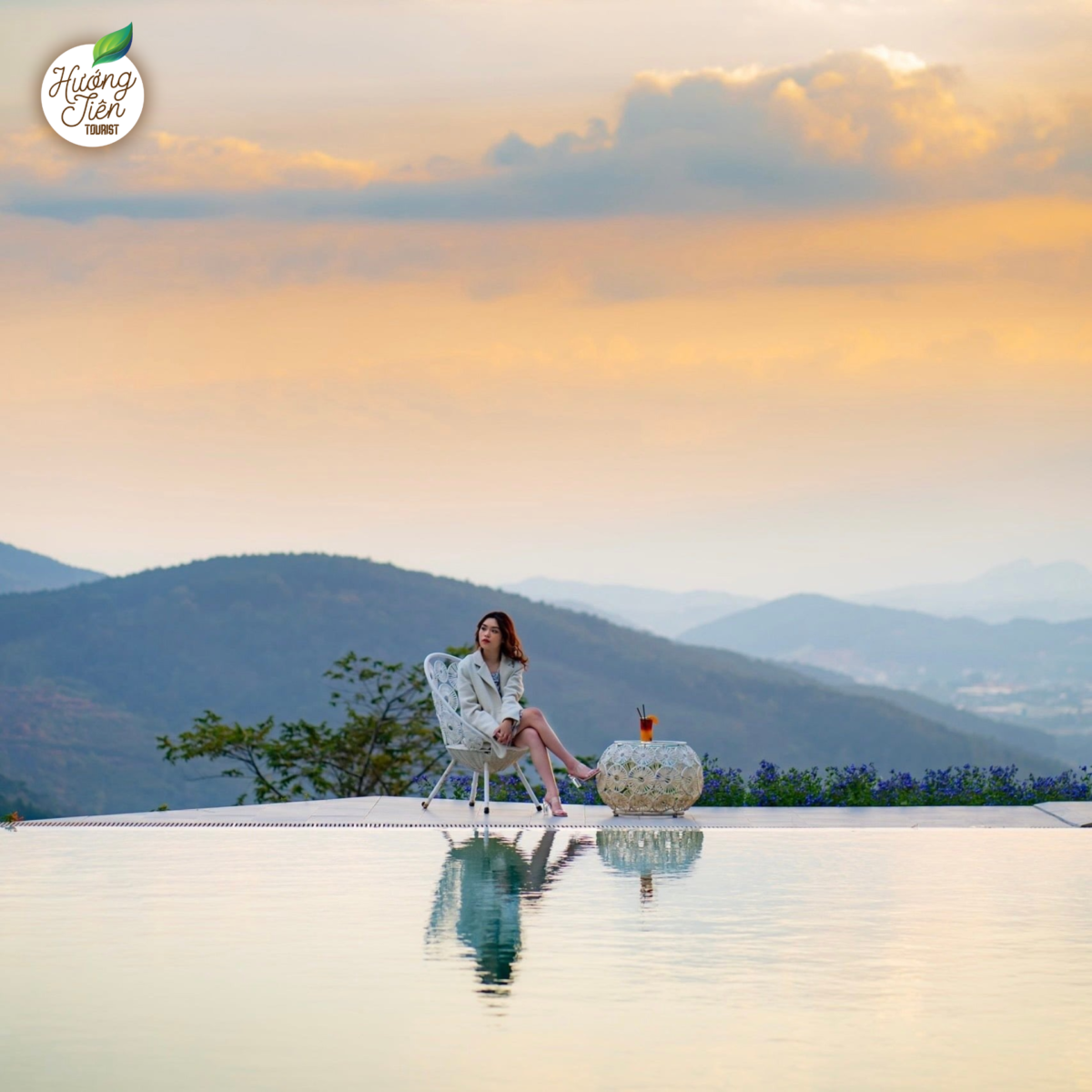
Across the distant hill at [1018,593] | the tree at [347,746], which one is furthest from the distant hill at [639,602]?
the tree at [347,746]

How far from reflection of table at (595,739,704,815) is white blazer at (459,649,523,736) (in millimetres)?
599

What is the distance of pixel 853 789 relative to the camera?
11422 millimetres

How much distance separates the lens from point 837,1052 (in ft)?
12.6

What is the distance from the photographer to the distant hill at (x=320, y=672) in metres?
49.4

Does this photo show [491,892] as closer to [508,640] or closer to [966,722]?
[508,640]

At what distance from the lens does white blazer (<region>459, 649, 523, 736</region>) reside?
31.2 feet

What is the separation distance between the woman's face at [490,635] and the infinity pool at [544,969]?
1.82m

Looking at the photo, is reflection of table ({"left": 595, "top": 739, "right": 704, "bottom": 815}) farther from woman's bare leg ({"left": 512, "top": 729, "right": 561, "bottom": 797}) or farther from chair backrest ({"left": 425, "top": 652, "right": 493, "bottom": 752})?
chair backrest ({"left": 425, "top": 652, "right": 493, "bottom": 752})

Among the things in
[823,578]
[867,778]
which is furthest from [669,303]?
[823,578]

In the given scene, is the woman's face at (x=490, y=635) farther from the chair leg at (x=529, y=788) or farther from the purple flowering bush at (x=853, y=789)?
the purple flowering bush at (x=853, y=789)

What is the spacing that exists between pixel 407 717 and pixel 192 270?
1011 cm

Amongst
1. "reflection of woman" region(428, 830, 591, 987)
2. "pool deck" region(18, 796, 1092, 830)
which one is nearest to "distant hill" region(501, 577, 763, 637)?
"pool deck" region(18, 796, 1092, 830)

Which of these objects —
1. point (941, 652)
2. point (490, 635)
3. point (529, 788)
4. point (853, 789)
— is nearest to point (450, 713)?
point (490, 635)

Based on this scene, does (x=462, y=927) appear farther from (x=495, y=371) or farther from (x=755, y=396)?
(x=755, y=396)
